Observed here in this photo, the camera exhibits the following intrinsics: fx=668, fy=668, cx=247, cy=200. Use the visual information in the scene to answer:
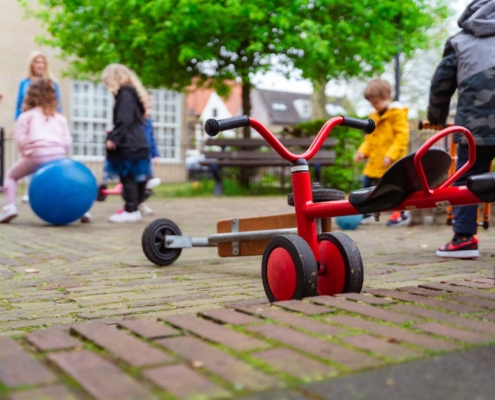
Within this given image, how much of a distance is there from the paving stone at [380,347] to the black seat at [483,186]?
721 mm

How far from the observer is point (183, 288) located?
3.94 meters

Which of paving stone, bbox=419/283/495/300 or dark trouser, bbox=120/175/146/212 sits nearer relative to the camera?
paving stone, bbox=419/283/495/300

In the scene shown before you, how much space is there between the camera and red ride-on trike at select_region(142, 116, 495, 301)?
2547 mm

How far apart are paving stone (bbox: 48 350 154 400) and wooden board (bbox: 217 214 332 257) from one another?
7.70 feet

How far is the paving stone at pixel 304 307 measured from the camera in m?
2.33

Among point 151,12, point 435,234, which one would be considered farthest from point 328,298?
point 151,12

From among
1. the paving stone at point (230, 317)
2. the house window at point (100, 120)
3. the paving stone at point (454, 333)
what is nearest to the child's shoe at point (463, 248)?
the paving stone at point (454, 333)

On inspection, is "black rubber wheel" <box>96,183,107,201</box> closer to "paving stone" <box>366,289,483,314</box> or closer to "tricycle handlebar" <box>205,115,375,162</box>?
"tricycle handlebar" <box>205,115,375,162</box>

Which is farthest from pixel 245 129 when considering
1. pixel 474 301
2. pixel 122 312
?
pixel 474 301

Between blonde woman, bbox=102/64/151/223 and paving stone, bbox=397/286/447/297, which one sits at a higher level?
blonde woman, bbox=102/64/151/223

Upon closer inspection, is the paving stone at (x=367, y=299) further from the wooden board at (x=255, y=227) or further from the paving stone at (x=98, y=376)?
the wooden board at (x=255, y=227)

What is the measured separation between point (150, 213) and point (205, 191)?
6.11 m

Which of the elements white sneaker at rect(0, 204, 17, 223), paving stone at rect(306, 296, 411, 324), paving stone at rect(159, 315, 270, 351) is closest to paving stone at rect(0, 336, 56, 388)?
paving stone at rect(159, 315, 270, 351)

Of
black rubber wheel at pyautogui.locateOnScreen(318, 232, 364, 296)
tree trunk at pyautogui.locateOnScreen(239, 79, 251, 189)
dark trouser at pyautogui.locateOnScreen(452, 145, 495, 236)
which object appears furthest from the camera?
tree trunk at pyautogui.locateOnScreen(239, 79, 251, 189)
